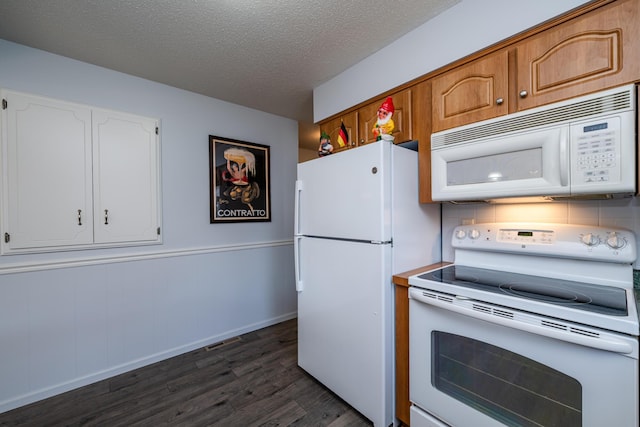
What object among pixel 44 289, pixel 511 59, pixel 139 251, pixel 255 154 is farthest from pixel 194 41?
pixel 44 289

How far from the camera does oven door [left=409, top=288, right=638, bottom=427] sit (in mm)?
871

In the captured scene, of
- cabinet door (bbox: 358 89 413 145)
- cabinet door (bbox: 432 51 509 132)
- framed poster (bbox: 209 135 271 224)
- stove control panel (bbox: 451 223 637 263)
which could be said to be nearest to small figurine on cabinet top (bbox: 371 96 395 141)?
cabinet door (bbox: 358 89 413 145)

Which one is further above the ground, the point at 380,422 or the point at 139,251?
the point at 139,251

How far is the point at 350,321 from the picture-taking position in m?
1.67

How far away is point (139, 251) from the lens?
224 centimetres

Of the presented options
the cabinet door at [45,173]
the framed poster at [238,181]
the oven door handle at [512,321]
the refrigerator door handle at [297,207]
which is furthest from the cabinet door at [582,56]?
the cabinet door at [45,173]

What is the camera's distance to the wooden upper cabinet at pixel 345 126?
211 centimetres

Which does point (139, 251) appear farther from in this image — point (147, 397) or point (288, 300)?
point (288, 300)

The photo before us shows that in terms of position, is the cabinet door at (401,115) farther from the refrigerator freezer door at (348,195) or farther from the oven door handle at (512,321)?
the oven door handle at (512,321)

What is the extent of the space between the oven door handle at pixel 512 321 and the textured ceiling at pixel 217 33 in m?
1.56

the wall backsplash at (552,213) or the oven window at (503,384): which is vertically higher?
the wall backsplash at (552,213)

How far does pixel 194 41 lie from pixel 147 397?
2.44m

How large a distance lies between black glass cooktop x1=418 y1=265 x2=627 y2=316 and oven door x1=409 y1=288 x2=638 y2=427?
4.1 inches

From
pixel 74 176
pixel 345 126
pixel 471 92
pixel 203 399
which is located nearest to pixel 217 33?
pixel 345 126
